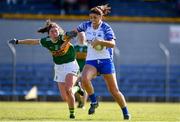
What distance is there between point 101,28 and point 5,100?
14.6 m

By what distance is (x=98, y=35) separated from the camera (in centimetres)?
1598

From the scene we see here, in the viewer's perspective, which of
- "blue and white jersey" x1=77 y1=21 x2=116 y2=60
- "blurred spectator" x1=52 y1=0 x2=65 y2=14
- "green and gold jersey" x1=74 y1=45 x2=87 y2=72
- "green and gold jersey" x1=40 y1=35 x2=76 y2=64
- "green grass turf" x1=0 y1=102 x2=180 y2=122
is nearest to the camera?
"blue and white jersey" x1=77 y1=21 x2=116 y2=60

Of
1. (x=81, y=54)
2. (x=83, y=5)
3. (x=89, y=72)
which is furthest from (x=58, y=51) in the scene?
(x=83, y=5)

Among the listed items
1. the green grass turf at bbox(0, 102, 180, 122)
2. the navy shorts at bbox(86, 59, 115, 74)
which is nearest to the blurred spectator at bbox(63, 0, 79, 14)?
the green grass turf at bbox(0, 102, 180, 122)

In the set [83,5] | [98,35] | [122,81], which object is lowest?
[122,81]

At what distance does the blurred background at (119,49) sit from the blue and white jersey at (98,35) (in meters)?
14.2

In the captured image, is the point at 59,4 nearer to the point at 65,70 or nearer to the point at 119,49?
the point at 119,49

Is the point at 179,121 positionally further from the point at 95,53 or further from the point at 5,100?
the point at 5,100

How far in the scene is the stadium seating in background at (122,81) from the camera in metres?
30.8

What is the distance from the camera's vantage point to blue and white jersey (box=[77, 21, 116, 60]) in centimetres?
1586

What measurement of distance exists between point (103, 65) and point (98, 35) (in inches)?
24.9

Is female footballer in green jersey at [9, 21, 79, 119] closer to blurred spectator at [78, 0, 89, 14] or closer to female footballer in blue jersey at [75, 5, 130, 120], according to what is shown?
female footballer in blue jersey at [75, 5, 130, 120]

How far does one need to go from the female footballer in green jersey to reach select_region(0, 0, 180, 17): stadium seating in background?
1652 cm

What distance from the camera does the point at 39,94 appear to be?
3055cm
